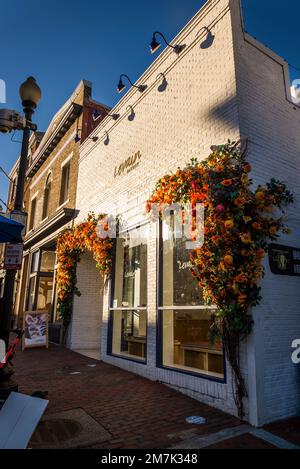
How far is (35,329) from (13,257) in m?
5.58

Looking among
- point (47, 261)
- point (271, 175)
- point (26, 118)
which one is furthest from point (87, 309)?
point (271, 175)

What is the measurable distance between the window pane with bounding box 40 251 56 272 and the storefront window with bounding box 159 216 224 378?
340 inches

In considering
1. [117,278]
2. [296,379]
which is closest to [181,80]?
[117,278]

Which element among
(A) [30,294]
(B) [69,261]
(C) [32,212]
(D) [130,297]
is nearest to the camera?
(D) [130,297]

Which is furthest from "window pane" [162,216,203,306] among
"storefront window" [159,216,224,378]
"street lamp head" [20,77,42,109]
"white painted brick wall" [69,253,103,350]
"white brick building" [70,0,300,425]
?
Result: "white painted brick wall" [69,253,103,350]

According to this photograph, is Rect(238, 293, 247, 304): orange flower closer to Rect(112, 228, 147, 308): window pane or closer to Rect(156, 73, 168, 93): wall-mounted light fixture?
Rect(112, 228, 147, 308): window pane

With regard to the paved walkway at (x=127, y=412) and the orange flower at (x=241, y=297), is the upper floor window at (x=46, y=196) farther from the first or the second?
the orange flower at (x=241, y=297)

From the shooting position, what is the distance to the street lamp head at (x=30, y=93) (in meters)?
5.65

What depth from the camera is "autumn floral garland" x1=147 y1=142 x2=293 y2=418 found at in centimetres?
418

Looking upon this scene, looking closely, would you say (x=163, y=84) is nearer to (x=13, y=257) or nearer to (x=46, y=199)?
(x=13, y=257)

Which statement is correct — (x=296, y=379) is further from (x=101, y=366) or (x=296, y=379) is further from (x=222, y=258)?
(x=101, y=366)

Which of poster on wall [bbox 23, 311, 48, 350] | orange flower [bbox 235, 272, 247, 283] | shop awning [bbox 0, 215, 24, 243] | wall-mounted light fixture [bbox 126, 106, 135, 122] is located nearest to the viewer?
orange flower [bbox 235, 272, 247, 283]

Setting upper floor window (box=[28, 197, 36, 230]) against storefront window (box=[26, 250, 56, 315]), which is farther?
upper floor window (box=[28, 197, 36, 230])

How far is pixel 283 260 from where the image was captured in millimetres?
4699
